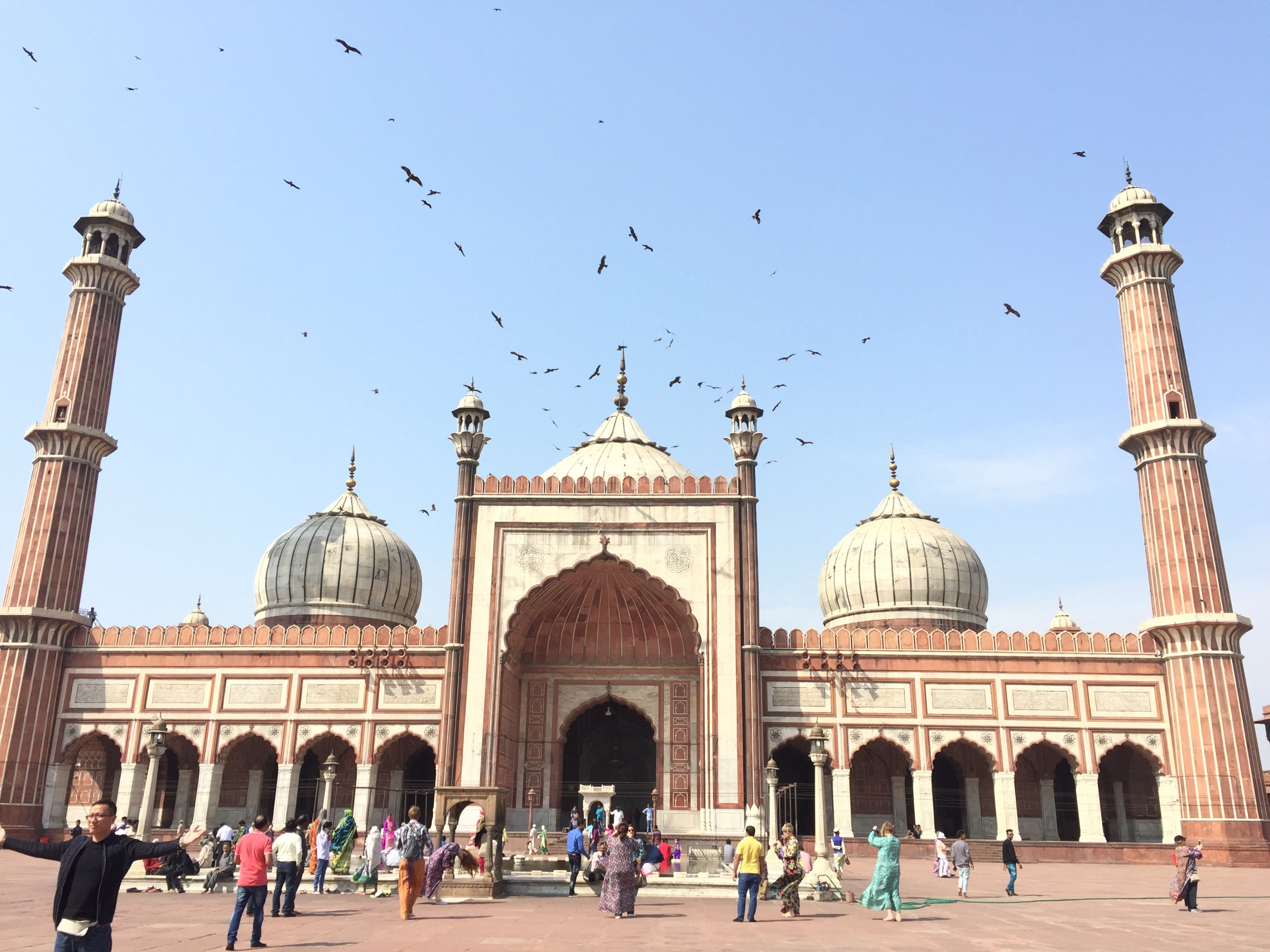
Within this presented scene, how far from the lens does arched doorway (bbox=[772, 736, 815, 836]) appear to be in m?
24.7

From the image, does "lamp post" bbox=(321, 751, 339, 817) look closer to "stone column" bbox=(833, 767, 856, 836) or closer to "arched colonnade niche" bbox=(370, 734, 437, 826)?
"arched colonnade niche" bbox=(370, 734, 437, 826)

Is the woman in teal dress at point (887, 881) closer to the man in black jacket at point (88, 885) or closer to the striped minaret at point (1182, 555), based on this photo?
the man in black jacket at point (88, 885)

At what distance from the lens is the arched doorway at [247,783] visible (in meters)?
24.7

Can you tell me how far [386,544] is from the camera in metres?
30.2

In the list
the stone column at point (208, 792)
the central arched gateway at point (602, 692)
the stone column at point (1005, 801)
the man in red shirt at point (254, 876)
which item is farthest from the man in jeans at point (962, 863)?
the stone column at point (208, 792)

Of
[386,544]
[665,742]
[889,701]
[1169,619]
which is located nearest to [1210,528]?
[1169,619]

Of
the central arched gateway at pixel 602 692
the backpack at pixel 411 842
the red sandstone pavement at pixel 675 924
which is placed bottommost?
the red sandstone pavement at pixel 675 924

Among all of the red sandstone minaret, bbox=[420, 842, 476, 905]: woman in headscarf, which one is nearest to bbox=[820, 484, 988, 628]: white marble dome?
bbox=[420, 842, 476, 905]: woman in headscarf

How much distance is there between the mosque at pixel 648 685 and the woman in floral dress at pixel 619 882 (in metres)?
10.8

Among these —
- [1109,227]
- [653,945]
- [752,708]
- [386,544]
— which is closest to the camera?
[653,945]

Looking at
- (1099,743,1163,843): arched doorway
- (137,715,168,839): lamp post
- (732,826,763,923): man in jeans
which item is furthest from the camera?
(1099,743,1163,843): arched doorway

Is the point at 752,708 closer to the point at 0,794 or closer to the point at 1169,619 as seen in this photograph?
the point at 1169,619

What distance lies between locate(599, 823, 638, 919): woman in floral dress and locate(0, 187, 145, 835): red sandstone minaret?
17361 mm

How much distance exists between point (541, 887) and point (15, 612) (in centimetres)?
1673
